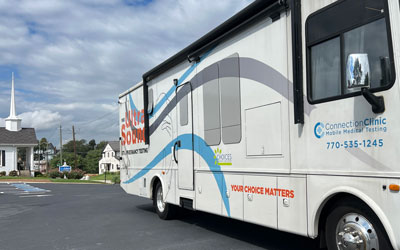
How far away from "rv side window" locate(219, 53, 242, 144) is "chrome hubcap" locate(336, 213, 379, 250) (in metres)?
2.32

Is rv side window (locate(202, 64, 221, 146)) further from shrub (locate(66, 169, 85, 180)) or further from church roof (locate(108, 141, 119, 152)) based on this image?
church roof (locate(108, 141, 119, 152))

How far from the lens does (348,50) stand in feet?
14.9

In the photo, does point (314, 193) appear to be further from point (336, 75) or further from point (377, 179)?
point (336, 75)

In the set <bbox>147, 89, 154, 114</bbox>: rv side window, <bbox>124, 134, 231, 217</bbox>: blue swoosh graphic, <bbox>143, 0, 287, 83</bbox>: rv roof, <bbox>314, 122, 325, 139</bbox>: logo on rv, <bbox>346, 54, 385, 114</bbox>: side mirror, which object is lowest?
<bbox>124, 134, 231, 217</bbox>: blue swoosh graphic

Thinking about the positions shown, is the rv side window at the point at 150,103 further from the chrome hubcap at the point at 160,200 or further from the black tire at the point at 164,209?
the chrome hubcap at the point at 160,200

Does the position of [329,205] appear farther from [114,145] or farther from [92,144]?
[92,144]

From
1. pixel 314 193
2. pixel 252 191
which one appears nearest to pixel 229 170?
pixel 252 191

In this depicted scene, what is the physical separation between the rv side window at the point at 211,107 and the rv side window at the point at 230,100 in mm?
179

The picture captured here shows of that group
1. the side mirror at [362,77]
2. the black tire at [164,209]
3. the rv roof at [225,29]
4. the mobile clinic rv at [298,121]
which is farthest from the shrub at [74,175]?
the side mirror at [362,77]

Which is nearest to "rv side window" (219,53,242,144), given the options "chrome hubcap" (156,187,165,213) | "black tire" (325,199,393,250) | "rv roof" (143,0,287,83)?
"rv roof" (143,0,287,83)

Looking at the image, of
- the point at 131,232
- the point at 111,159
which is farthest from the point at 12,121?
the point at 111,159

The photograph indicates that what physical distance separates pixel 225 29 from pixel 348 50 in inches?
110

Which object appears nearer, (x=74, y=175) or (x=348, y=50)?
(x=348, y=50)

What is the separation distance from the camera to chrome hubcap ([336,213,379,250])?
4242 millimetres
